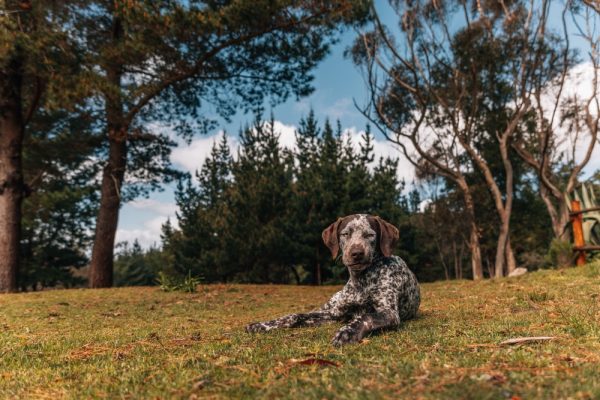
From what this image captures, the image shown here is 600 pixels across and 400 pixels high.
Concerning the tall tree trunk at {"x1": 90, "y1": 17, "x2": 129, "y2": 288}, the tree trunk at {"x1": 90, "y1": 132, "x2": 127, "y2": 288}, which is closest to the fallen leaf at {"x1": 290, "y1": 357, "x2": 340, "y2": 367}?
the tall tree trunk at {"x1": 90, "y1": 17, "x2": 129, "y2": 288}

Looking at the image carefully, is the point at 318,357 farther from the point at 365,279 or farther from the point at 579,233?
the point at 579,233

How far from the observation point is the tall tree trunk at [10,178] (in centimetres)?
1238

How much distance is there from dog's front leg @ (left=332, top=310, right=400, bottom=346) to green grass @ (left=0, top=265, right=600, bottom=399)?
3.6 inches

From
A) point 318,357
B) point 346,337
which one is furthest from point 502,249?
point 318,357

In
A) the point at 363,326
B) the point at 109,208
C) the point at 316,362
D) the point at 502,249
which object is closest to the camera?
the point at 316,362

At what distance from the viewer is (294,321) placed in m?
4.29

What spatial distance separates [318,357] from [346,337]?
0.57m

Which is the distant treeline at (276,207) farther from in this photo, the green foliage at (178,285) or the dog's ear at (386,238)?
the dog's ear at (386,238)

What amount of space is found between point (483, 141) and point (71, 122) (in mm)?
24201

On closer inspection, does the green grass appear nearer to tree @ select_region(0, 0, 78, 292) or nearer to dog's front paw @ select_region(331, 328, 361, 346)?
dog's front paw @ select_region(331, 328, 361, 346)

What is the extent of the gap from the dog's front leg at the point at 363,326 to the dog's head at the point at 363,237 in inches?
21.0

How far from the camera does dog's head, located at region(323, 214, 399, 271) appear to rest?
403 centimetres

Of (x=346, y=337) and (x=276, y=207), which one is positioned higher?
(x=276, y=207)

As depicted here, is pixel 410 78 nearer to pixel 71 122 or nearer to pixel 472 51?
pixel 472 51
